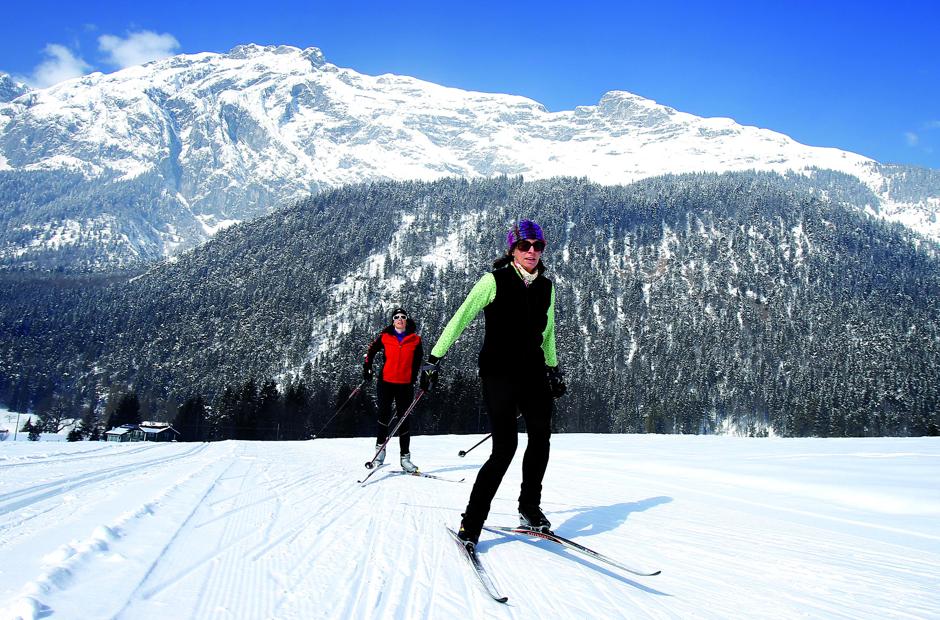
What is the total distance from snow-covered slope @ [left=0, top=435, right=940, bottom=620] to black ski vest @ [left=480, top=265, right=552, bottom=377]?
4.39 ft

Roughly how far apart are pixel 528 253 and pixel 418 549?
230 centimetres

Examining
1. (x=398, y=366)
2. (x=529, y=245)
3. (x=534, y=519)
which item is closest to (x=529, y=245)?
(x=529, y=245)

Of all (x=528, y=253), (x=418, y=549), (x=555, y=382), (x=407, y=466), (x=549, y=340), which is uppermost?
(x=528, y=253)

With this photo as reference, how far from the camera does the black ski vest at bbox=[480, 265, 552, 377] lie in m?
4.23

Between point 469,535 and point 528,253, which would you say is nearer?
point 469,535

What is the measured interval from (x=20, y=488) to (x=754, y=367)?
166 meters

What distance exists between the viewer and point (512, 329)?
4.28 m

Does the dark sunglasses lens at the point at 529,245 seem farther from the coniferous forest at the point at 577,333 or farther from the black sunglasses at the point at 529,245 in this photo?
the coniferous forest at the point at 577,333

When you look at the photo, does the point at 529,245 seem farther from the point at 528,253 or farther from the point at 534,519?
the point at 534,519

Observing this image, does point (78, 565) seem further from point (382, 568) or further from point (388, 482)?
point (388, 482)

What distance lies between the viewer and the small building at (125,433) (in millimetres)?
62688

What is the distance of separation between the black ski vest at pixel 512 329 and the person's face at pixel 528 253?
10cm

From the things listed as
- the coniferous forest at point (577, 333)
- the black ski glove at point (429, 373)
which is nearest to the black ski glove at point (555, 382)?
the black ski glove at point (429, 373)

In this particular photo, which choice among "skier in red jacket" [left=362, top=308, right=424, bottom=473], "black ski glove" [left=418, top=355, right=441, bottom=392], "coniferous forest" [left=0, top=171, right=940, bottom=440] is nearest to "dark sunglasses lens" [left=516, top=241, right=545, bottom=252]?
"black ski glove" [left=418, top=355, right=441, bottom=392]
